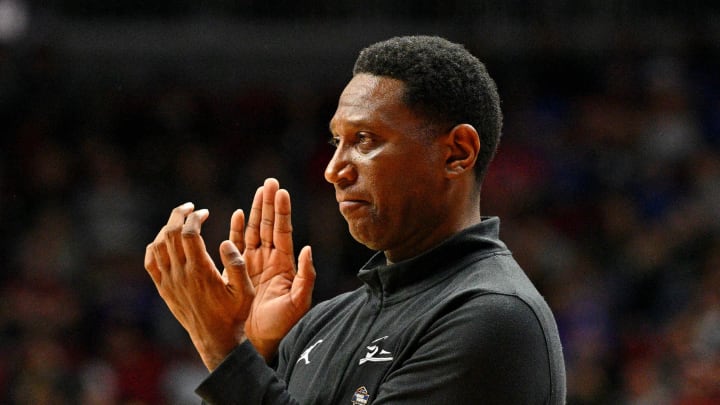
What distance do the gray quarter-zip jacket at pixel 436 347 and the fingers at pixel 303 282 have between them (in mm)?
215

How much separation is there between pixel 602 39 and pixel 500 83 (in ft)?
3.19

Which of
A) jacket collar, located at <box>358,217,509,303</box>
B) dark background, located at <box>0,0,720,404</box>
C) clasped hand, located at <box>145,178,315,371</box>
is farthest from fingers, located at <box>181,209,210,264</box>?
dark background, located at <box>0,0,720,404</box>

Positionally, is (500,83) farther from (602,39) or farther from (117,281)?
(117,281)

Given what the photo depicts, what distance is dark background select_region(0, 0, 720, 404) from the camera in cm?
732

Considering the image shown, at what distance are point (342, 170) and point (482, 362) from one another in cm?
55

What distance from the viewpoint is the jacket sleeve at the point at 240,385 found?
2.24m

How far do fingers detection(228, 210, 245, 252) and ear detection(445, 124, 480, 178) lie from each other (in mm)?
655

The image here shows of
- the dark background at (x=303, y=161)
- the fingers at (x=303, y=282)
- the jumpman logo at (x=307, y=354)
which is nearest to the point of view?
the jumpman logo at (x=307, y=354)

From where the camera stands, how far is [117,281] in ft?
26.2

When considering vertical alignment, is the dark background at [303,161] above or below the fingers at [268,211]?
below

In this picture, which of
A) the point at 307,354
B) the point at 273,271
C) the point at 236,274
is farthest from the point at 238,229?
the point at 236,274

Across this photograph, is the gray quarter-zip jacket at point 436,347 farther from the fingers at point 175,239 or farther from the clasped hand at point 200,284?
the fingers at point 175,239

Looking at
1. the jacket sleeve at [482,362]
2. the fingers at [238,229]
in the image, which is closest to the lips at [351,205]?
the jacket sleeve at [482,362]

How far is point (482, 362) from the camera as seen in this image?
219 centimetres
